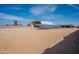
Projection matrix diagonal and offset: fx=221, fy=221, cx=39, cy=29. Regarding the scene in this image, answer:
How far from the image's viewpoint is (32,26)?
7.25ft

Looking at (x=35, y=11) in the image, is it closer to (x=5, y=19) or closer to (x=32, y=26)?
(x=32, y=26)

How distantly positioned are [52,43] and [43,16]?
0.94 feet

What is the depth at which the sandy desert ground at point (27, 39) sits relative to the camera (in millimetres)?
2193

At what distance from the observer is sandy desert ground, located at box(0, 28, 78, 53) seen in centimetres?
219

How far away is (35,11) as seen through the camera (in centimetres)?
219

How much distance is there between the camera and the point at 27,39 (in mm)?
2203
